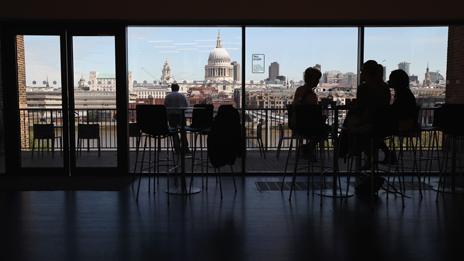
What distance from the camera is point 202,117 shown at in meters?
5.23

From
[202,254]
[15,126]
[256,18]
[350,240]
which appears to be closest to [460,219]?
[350,240]

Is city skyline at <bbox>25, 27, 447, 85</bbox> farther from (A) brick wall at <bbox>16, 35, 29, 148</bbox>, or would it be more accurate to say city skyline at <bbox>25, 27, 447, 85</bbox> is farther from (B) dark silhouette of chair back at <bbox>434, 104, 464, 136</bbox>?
(B) dark silhouette of chair back at <bbox>434, 104, 464, 136</bbox>

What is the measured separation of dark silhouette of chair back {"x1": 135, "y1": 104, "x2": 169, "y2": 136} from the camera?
4.95 m

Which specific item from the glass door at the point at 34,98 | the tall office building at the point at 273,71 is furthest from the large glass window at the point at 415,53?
the glass door at the point at 34,98

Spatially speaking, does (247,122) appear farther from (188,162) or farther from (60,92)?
(60,92)

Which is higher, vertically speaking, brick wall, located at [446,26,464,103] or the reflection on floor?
brick wall, located at [446,26,464,103]

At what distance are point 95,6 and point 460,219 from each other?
5.00 meters

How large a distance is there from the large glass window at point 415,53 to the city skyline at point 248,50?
0.04 ft

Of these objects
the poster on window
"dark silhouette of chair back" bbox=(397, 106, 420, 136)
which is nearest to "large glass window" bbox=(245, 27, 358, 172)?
the poster on window

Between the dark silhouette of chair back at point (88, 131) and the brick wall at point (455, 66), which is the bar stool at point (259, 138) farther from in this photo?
the brick wall at point (455, 66)

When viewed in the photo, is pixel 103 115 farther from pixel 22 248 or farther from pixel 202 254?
pixel 202 254

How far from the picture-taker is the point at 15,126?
6312 millimetres

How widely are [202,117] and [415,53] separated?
336 cm

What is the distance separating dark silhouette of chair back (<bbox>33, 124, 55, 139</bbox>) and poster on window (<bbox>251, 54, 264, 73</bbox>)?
9.80ft
